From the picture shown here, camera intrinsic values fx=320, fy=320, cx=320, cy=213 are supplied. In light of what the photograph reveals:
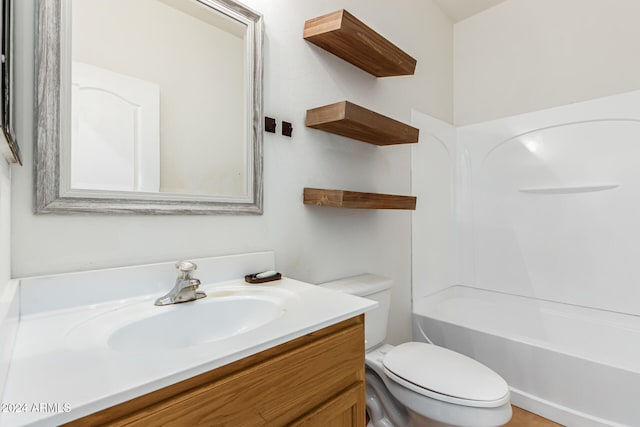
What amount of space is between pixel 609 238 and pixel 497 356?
995mm

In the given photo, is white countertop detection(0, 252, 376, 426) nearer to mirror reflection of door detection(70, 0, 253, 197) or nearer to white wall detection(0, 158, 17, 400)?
white wall detection(0, 158, 17, 400)

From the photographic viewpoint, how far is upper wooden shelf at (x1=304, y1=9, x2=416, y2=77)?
1.35 metres

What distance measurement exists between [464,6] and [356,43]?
1.58 metres

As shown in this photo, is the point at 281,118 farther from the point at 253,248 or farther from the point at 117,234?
the point at 117,234

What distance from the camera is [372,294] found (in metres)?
1.51

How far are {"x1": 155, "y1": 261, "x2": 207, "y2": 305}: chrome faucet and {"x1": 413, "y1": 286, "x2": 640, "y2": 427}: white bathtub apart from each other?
5.20ft

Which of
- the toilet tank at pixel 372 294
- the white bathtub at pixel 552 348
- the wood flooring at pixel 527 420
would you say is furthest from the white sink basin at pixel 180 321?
the wood flooring at pixel 527 420

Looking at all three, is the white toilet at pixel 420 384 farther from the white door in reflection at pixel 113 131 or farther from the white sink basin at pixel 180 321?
the white door in reflection at pixel 113 131

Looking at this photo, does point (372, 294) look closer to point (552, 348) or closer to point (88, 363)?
point (552, 348)

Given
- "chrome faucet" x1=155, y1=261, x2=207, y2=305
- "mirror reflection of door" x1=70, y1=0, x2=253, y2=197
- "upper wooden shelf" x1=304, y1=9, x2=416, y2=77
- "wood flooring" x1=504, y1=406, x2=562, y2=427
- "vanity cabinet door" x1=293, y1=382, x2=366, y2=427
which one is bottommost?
"wood flooring" x1=504, y1=406, x2=562, y2=427

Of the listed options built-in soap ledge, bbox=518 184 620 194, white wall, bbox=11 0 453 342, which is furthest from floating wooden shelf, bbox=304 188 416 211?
built-in soap ledge, bbox=518 184 620 194

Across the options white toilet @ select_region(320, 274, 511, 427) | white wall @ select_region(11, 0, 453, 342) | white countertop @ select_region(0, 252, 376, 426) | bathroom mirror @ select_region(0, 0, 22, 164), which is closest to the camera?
white countertop @ select_region(0, 252, 376, 426)

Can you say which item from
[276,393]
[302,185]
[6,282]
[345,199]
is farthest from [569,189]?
[6,282]

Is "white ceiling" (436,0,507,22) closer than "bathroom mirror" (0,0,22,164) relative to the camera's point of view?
No
